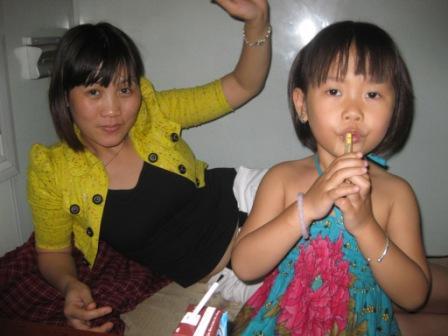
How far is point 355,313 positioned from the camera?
772 millimetres

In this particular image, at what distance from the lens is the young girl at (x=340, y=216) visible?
69 centimetres

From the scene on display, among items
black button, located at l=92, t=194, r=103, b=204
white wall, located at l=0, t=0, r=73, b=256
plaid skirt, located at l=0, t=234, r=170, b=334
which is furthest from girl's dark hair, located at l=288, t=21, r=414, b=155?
white wall, located at l=0, t=0, r=73, b=256

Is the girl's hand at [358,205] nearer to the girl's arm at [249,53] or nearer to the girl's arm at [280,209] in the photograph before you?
the girl's arm at [280,209]

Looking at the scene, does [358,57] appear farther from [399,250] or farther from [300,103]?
[399,250]

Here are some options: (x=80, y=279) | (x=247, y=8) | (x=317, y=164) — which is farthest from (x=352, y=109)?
(x=80, y=279)

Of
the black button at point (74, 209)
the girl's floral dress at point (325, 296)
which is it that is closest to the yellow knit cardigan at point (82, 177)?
the black button at point (74, 209)

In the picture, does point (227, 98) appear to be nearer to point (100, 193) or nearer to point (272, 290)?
point (100, 193)

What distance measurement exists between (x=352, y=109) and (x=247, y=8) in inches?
21.3

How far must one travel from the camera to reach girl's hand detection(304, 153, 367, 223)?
62cm

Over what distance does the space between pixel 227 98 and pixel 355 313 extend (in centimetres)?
76

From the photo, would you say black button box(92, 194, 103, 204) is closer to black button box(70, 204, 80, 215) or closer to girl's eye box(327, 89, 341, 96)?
black button box(70, 204, 80, 215)

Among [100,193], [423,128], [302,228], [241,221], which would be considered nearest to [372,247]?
[302,228]

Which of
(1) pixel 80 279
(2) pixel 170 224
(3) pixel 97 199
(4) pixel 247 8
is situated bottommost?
(1) pixel 80 279

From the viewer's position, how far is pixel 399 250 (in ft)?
2.37
